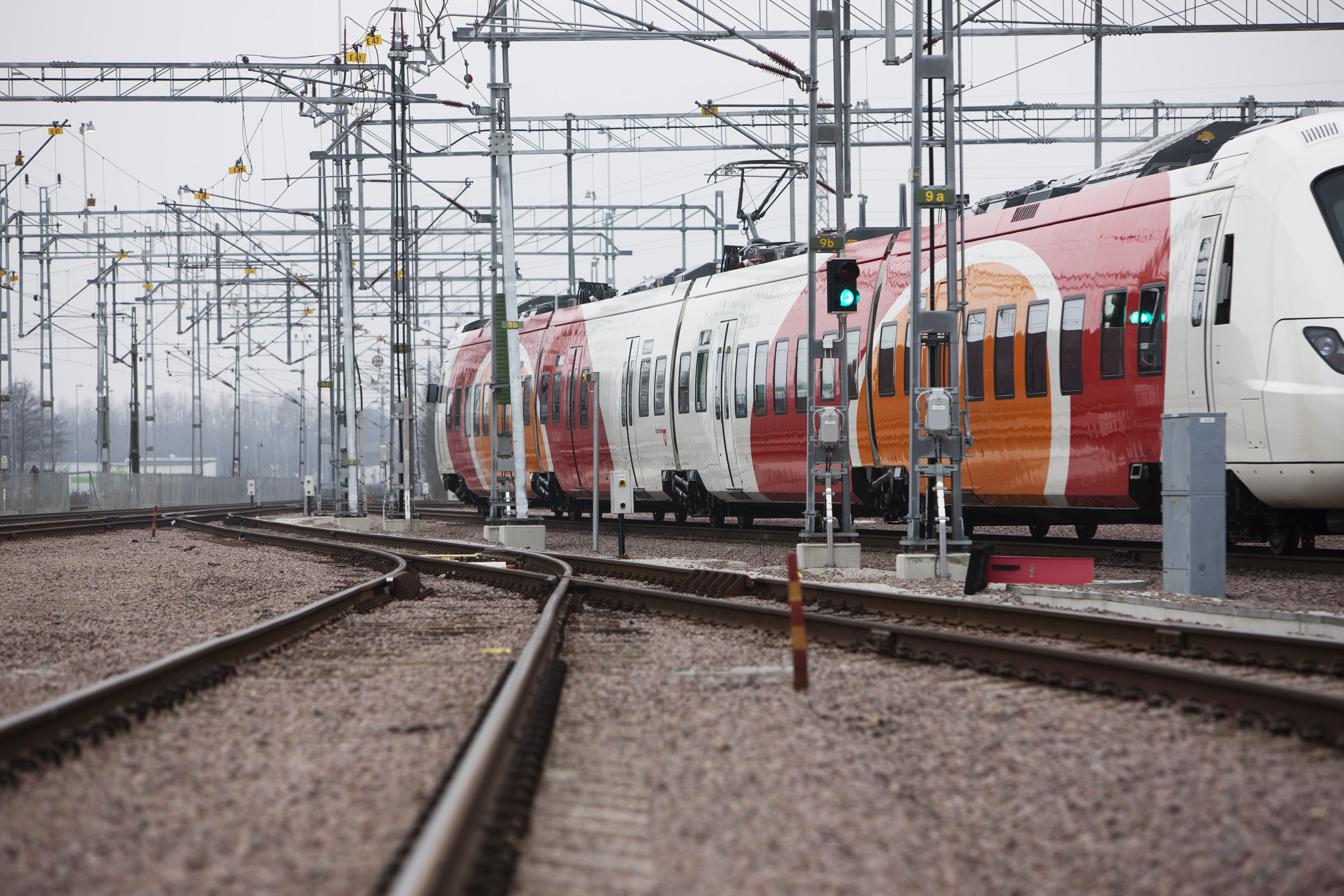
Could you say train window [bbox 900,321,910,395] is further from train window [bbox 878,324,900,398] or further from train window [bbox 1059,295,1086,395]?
train window [bbox 1059,295,1086,395]

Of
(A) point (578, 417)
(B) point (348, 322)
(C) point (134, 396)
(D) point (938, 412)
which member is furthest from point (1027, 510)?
(C) point (134, 396)

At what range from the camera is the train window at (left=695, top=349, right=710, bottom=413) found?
23.6 meters

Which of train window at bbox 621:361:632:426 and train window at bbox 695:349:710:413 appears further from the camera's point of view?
train window at bbox 621:361:632:426

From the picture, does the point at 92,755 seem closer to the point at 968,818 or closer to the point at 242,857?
the point at 242,857

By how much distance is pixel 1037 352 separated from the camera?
15.8 meters

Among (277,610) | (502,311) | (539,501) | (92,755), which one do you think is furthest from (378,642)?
(539,501)

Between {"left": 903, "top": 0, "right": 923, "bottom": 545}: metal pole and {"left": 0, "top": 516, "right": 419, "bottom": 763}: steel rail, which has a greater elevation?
{"left": 903, "top": 0, "right": 923, "bottom": 545}: metal pole

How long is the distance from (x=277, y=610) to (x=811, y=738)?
771cm

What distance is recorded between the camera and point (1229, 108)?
37.1 m

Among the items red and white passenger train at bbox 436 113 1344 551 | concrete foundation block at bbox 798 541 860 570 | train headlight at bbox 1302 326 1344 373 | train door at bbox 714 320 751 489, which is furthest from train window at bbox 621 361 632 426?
train headlight at bbox 1302 326 1344 373

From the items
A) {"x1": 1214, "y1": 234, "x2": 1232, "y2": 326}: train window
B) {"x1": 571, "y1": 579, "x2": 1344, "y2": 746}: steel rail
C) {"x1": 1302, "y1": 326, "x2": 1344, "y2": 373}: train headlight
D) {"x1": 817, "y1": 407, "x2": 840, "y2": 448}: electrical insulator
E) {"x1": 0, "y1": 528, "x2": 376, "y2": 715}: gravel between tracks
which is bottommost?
{"x1": 0, "y1": 528, "x2": 376, "y2": 715}: gravel between tracks

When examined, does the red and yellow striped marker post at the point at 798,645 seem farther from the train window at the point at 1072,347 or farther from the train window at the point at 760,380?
the train window at the point at 760,380

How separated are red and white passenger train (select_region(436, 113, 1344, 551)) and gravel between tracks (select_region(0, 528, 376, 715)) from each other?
681 centimetres

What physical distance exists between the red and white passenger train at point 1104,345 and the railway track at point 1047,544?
39 centimetres
